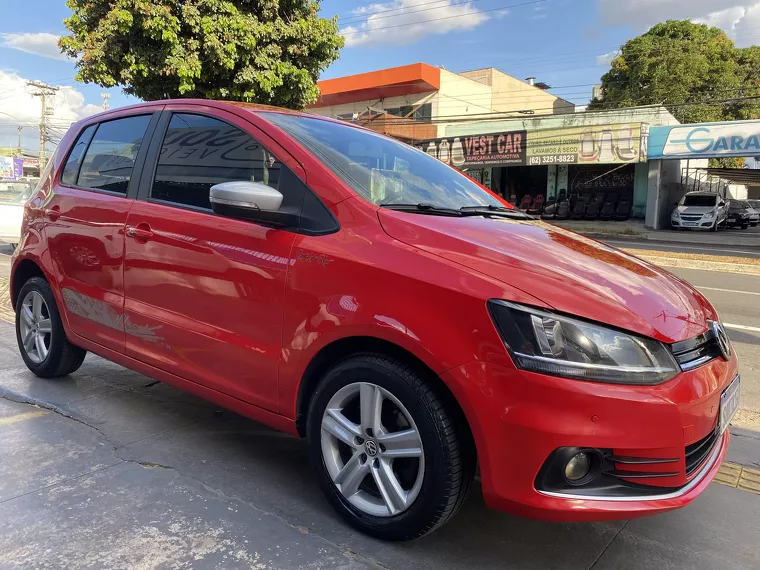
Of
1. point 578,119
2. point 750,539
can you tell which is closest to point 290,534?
point 750,539

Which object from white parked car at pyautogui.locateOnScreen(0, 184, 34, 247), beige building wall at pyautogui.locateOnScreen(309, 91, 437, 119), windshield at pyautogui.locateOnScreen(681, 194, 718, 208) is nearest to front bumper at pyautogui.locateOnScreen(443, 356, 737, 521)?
white parked car at pyautogui.locateOnScreen(0, 184, 34, 247)

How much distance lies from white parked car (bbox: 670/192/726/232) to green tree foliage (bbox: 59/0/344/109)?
18883mm

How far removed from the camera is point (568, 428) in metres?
1.91

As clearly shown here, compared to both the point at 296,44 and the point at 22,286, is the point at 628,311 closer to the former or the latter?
the point at 22,286

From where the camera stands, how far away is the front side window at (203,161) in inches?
112

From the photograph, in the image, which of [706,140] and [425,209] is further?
[706,140]

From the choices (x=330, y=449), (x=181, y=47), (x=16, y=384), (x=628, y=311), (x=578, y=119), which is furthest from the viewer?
(x=578, y=119)

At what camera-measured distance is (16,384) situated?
4184mm

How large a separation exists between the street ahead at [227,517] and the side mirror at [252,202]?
1277 mm

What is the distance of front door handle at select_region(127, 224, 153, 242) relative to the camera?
3.11 metres

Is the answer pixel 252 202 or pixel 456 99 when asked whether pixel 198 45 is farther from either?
pixel 456 99

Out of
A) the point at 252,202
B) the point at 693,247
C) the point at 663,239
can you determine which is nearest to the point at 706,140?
the point at 663,239

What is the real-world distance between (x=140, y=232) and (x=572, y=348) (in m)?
2.32

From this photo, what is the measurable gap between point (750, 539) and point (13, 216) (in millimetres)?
14167
